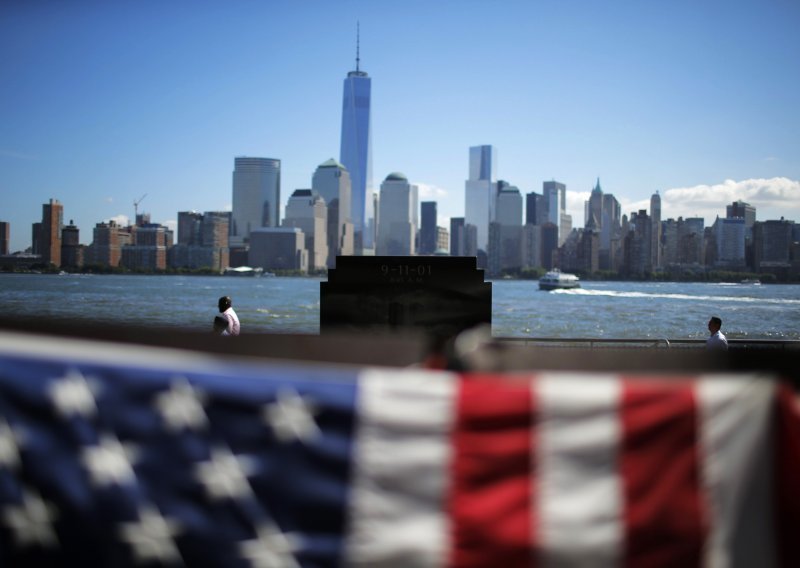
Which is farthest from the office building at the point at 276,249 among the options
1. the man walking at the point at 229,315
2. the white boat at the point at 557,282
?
the man walking at the point at 229,315

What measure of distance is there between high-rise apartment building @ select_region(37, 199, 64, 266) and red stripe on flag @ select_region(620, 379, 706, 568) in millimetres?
192915

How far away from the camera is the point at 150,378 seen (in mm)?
3201

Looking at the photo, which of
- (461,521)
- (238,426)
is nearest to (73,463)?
(238,426)

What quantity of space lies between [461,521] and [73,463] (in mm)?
1663

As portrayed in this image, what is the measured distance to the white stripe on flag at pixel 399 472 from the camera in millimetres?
3061

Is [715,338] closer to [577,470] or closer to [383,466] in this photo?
[577,470]

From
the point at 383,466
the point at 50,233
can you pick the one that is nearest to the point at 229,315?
the point at 383,466

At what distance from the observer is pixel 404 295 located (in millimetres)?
14438

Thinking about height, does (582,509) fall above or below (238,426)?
below

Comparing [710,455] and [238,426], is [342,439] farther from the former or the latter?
[710,455]

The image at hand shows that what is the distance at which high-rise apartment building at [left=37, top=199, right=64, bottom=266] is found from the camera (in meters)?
179

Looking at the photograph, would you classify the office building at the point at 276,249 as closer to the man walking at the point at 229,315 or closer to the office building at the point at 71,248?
the office building at the point at 71,248

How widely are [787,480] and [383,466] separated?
5.16 feet

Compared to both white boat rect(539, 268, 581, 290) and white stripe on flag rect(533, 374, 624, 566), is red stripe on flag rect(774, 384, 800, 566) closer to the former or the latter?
white stripe on flag rect(533, 374, 624, 566)
